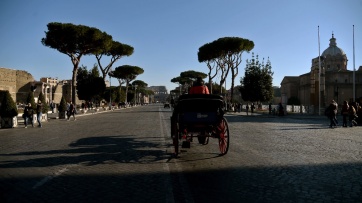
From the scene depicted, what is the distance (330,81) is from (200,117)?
64011mm

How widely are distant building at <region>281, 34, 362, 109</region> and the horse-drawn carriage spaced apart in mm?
38656

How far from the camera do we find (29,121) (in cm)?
2130

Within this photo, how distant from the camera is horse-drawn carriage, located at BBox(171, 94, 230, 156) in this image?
26.3ft

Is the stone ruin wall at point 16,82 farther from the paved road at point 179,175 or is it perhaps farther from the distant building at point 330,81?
the paved road at point 179,175

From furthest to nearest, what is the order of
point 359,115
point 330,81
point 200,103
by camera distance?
point 330,81 < point 359,115 < point 200,103

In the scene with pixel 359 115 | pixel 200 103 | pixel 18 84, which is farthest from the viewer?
pixel 18 84

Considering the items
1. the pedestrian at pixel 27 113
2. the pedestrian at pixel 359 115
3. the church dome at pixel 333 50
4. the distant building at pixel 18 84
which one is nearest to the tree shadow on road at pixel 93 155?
the pedestrian at pixel 27 113

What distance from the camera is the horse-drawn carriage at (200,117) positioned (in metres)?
8.01

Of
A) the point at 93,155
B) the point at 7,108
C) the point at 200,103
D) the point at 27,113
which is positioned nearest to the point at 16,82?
the point at 7,108

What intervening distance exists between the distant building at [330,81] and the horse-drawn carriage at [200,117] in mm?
38656

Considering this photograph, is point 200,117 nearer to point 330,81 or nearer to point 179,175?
point 179,175

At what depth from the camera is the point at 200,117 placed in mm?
8078

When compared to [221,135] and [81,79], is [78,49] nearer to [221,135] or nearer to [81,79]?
[81,79]

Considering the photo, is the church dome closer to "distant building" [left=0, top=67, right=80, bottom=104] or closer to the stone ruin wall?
"distant building" [left=0, top=67, right=80, bottom=104]
